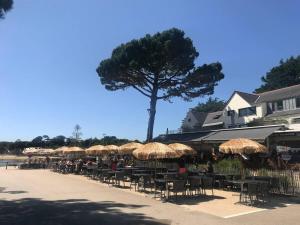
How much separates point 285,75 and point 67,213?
72439 millimetres

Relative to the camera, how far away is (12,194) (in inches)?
697

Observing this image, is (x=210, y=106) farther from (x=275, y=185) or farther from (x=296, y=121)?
(x=275, y=185)

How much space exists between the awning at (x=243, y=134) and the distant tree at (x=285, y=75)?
1764 inches

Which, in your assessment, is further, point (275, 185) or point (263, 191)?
Answer: point (275, 185)

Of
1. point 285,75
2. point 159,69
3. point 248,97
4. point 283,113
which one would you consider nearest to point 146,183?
point 159,69

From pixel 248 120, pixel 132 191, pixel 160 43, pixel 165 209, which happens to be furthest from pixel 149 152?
pixel 248 120

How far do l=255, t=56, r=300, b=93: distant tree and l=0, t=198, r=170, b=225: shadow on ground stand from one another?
6923 cm

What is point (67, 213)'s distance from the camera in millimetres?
12547

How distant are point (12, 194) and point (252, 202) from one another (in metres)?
9.91

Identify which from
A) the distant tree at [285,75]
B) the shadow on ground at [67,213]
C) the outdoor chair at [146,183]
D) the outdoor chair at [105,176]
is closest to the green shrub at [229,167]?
the outdoor chair at [146,183]

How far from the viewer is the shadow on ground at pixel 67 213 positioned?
36.5 feet

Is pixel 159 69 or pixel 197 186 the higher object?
pixel 159 69

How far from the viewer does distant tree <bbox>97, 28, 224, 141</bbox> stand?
43.4 meters

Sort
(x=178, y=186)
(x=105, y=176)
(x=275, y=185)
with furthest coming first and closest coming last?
(x=105, y=176), (x=275, y=185), (x=178, y=186)
